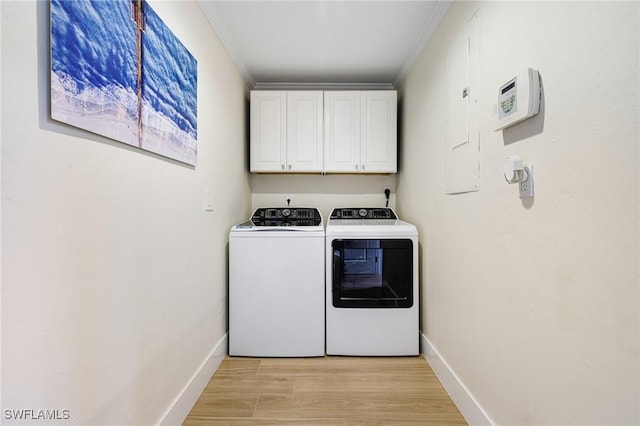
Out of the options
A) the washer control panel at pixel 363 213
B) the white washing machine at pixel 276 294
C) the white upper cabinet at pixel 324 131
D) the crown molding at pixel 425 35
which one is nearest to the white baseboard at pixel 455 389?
the white washing machine at pixel 276 294

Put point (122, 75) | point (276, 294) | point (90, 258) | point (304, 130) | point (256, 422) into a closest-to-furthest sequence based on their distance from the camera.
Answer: point (90, 258)
point (122, 75)
point (256, 422)
point (276, 294)
point (304, 130)

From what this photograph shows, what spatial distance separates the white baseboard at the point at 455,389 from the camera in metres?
1.41


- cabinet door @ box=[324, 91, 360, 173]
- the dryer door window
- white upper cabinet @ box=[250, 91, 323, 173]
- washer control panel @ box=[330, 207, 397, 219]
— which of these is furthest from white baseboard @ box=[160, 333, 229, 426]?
cabinet door @ box=[324, 91, 360, 173]

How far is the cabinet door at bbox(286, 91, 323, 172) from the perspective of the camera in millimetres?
2695

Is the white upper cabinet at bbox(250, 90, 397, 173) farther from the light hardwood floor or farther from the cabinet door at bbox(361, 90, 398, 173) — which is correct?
the light hardwood floor

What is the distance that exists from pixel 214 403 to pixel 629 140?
2.06m

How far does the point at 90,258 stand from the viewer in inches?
36.4

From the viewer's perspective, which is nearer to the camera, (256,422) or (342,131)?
(256,422)

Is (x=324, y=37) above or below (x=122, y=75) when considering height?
above

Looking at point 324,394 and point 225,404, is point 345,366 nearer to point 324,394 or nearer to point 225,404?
point 324,394

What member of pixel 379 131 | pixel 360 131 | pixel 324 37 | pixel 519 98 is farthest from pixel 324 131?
pixel 519 98

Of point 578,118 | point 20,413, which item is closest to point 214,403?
point 20,413

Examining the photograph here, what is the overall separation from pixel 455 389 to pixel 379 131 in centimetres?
203

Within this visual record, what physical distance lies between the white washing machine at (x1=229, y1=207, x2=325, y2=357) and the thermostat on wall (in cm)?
138
